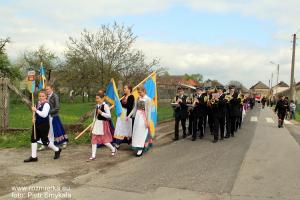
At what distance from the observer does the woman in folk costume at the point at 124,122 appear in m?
10.1

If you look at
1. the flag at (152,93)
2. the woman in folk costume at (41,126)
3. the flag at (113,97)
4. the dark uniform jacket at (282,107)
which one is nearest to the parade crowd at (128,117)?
the woman in folk costume at (41,126)

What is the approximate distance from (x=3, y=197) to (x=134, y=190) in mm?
2063

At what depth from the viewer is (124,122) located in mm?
10234

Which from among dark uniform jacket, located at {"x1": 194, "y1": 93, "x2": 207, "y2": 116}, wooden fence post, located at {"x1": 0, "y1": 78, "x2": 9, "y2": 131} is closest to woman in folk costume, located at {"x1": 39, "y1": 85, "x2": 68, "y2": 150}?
wooden fence post, located at {"x1": 0, "y1": 78, "x2": 9, "y2": 131}

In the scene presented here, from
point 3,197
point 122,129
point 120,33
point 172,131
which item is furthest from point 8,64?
point 3,197

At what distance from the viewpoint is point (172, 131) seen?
14.4m

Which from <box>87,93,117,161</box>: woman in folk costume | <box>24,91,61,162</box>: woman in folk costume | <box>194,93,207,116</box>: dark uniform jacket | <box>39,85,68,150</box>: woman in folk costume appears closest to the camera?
<box>24,91,61,162</box>: woman in folk costume

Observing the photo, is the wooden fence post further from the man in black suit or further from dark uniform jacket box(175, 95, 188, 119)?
the man in black suit

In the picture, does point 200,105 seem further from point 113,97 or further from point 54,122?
point 54,122

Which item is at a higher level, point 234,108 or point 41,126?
point 234,108

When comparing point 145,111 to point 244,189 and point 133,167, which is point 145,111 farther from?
point 244,189

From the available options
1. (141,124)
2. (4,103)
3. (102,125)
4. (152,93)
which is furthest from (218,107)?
(4,103)

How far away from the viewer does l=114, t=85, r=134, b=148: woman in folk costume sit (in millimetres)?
10117

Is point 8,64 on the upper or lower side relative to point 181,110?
upper
